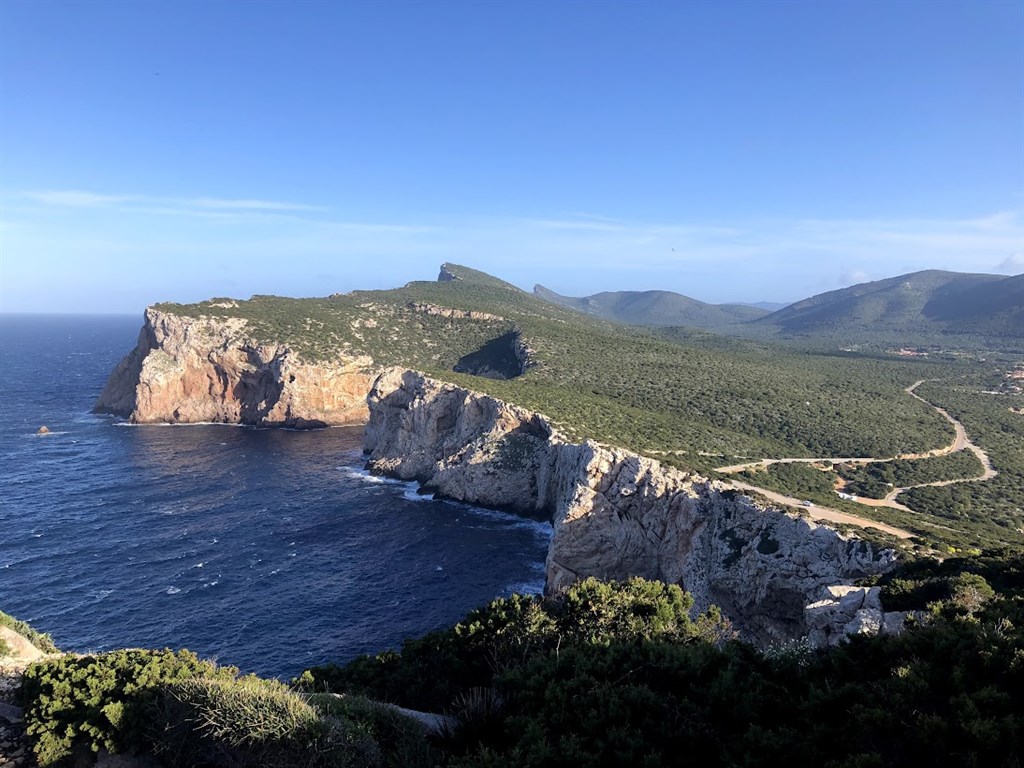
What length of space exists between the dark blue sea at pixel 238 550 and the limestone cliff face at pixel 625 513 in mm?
3661

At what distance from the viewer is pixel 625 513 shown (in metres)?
41.6

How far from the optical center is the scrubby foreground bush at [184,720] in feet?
44.3

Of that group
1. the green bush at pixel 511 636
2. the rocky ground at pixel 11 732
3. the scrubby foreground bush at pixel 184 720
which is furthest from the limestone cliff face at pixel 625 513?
the rocky ground at pixel 11 732

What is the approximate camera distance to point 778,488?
4041 centimetres

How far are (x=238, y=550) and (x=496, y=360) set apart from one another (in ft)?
176

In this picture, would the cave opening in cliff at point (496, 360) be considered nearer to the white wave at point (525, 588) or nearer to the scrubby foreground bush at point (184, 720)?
the white wave at point (525, 588)

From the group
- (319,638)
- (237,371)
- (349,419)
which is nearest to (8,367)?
(237,371)

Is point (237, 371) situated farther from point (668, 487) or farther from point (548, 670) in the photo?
point (548, 670)

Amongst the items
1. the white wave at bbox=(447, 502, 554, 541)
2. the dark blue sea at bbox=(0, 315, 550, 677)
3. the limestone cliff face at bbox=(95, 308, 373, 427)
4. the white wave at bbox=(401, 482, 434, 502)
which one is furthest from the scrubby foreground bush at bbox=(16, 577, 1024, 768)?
the limestone cliff face at bbox=(95, 308, 373, 427)

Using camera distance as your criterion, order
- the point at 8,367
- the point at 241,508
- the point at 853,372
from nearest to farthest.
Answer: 1. the point at 241,508
2. the point at 853,372
3. the point at 8,367

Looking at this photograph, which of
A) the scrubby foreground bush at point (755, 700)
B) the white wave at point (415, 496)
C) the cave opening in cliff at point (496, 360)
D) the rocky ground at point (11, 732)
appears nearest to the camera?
the scrubby foreground bush at point (755, 700)

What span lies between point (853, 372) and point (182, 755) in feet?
297

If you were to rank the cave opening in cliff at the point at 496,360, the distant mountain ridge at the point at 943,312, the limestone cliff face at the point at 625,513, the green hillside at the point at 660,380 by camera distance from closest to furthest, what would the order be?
the limestone cliff face at the point at 625,513 → the green hillside at the point at 660,380 → the cave opening in cliff at the point at 496,360 → the distant mountain ridge at the point at 943,312

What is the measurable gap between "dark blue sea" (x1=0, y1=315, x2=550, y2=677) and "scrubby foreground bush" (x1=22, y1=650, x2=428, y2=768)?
54.8 ft
